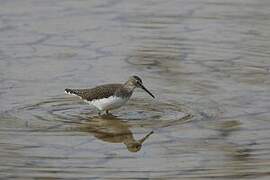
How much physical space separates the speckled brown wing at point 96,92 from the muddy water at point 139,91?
0.21m

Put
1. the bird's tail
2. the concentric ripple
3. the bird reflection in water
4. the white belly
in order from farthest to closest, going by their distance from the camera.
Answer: the bird's tail, the white belly, the concentric ripple, the bird reflection in water

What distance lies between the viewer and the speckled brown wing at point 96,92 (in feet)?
37.6

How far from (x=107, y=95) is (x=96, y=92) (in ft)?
0.41

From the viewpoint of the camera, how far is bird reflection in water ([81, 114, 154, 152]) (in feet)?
34.0

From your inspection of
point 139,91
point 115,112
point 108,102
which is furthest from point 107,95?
point 139,91

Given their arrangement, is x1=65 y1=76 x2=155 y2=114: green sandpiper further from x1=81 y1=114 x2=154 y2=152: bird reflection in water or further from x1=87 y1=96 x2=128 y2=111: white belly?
x1=81 y1=114 x2=154 y2=152: bird reflection in water

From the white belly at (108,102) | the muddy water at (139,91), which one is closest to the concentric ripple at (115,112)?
the muddy water at (139,91)

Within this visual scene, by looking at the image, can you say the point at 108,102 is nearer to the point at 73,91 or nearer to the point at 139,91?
the point at 73,91

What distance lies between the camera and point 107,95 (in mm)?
11484

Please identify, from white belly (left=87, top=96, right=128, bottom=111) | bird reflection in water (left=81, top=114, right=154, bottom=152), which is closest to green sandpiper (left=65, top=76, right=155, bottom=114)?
white belly (left=87, top=96, right=128, bottom=111)

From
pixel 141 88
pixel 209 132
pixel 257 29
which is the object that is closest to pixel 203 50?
pixel 257 29

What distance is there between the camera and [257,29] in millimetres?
15188

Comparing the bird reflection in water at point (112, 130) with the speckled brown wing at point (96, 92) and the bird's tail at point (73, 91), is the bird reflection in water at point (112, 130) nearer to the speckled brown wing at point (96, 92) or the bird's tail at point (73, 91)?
the speckled brown wing at point (96, 92)

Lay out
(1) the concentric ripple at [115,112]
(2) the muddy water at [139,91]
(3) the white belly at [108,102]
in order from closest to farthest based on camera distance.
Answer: (2) the muddy water at [139,91] → (1) the concentric ripple at [115,112] → (3) the white belly at [108,102]
